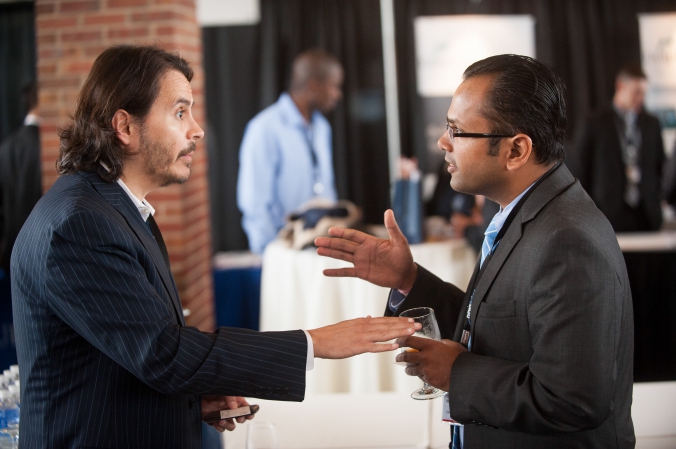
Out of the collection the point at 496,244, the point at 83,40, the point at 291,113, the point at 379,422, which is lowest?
the point at 379,422

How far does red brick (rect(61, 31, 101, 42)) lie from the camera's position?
3.44 metres

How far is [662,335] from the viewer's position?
4.68 m

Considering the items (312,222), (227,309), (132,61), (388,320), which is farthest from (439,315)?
(227,309)

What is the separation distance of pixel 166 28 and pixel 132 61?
2.09 metres

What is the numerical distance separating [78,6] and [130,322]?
271cm

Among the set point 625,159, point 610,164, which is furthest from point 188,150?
point 625,159

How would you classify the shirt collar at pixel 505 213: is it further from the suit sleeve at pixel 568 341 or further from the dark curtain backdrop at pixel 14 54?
the dark curtain backdrop at pixel 14 54

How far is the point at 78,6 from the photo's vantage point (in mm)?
3438

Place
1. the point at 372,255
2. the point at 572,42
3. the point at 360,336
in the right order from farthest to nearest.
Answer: the point at 572,42 → the point at 372,255 → the point at 360,336

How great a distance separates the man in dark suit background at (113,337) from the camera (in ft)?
4.12

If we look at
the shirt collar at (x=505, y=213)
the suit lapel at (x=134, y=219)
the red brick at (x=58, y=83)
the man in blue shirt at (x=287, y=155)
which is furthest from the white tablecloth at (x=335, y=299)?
the suit lapel at (x=134, y=219)

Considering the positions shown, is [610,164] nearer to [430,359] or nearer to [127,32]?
[127,32]

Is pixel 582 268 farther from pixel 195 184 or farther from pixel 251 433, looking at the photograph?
pixel 195 184

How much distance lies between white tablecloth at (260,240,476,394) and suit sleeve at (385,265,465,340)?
1623mm
